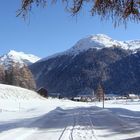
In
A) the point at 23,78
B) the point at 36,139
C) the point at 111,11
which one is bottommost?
the point at 36,139

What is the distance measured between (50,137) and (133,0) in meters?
7.82

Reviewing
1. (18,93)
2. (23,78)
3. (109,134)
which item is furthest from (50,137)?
(23,78)

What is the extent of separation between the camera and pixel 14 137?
17.3 m

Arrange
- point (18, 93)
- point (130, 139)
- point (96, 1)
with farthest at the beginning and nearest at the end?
1. point (18, 93)
2. point (130, 139)
3. point (96, 1)

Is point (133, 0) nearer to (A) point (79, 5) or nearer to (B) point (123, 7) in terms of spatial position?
(B) point (123, 7)

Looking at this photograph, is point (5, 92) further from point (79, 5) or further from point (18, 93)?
point (79, 5)

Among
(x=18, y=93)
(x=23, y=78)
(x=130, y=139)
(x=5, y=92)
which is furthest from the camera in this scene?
(x=23, y=78)

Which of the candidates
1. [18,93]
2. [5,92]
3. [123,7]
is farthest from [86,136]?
[18,93]

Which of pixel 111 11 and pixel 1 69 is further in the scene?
pixel 1 69

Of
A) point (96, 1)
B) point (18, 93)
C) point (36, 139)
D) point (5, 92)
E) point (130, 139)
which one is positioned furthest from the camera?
point (18, 93)

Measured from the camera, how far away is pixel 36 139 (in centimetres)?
1661

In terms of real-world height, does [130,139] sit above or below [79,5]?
below

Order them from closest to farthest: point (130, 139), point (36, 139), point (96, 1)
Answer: point (96, 1) → point (130, 139) → point (36, 139)

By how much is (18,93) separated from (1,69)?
62756mm
